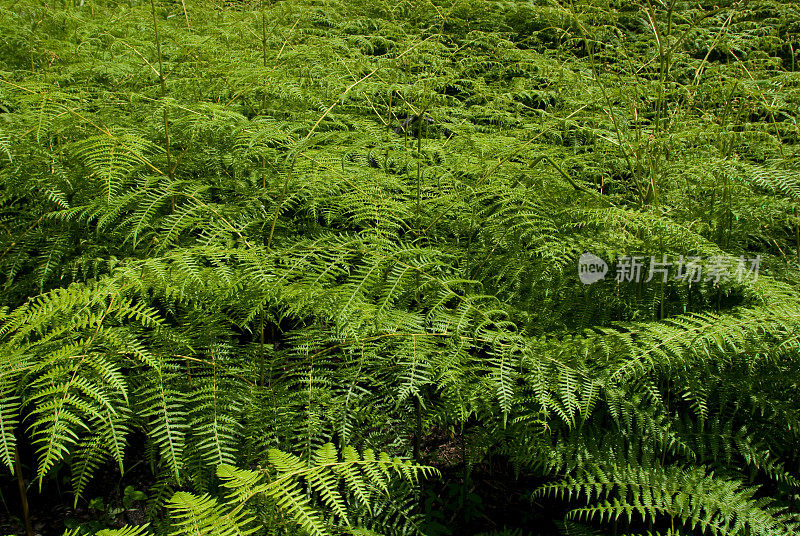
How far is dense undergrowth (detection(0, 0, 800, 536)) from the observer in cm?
137

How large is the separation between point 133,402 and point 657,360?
141 cm

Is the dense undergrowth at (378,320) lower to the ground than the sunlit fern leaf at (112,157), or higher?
lower

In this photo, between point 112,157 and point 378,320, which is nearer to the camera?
point 378,320

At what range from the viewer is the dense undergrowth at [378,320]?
1373 millimetres

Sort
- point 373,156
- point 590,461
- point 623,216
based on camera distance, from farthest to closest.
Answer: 1. point 373,156
2. point 623,216
3. point 590,461

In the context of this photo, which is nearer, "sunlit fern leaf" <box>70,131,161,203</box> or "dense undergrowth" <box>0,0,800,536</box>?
"dense undergrowth" <box>0,0,800,536</box>

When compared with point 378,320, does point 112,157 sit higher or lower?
higher

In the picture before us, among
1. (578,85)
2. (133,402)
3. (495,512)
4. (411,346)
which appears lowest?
(495,512)

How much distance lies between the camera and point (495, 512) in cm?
181

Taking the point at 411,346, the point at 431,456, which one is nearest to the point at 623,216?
the point at 411,346

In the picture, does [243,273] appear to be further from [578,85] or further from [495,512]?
[578,85]

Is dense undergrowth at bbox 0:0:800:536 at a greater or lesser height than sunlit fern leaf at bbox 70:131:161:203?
lesser

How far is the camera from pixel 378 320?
54.8 inches

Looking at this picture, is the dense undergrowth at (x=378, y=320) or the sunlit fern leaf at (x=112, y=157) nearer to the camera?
the dense undergrowth at (x=378, y=320)
